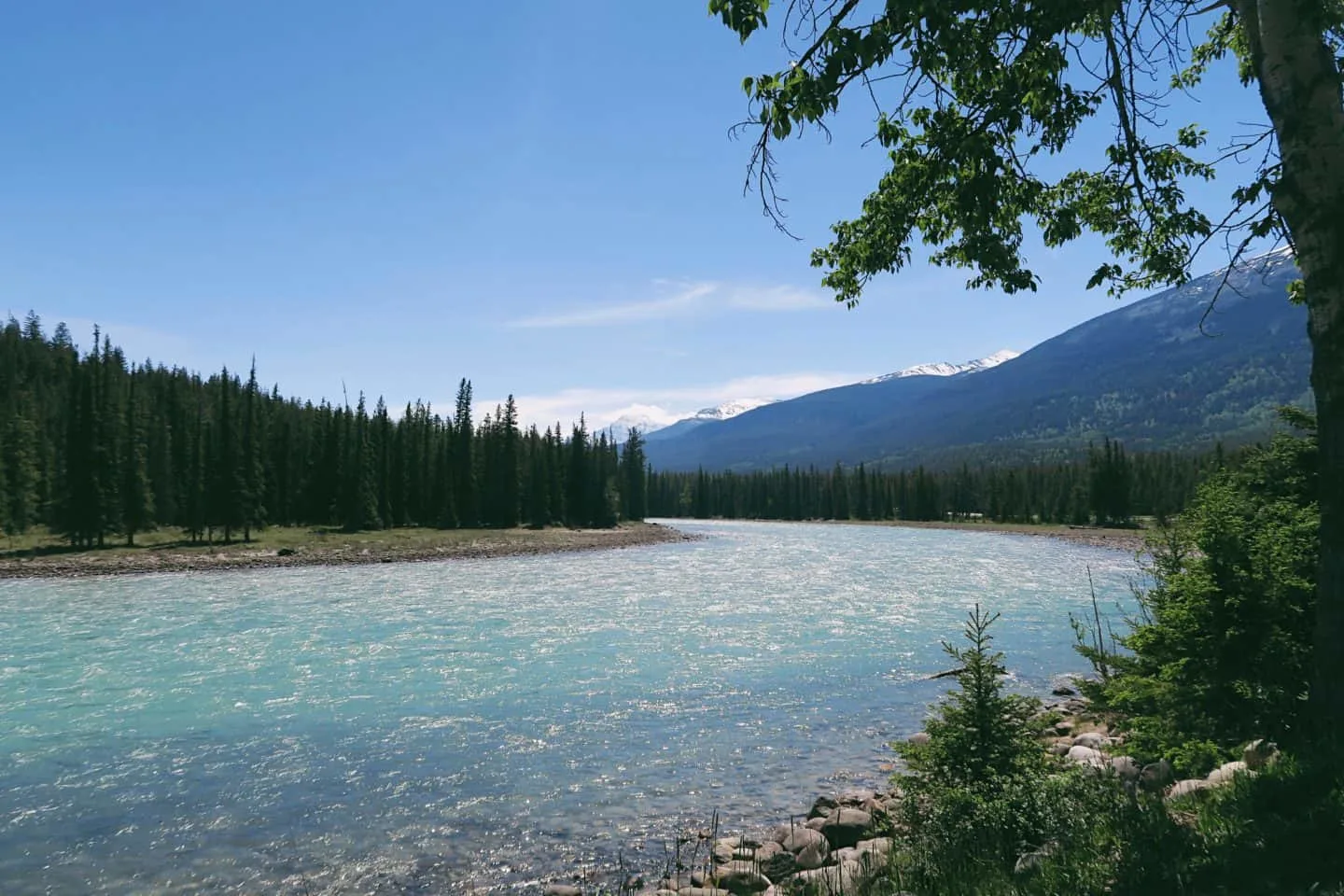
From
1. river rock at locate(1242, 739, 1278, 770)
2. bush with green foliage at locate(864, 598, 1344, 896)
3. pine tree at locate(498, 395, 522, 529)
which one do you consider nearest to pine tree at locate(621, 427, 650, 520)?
pine tree at locate(498, 395, 522, 529)

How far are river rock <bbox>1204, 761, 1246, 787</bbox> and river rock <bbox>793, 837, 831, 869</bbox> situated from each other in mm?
4408

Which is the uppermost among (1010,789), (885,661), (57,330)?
(57,330)

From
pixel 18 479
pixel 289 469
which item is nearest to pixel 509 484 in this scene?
pixel 289 469

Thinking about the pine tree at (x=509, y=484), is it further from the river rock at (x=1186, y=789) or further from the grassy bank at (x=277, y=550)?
the river rock at (x=1186, y=789)

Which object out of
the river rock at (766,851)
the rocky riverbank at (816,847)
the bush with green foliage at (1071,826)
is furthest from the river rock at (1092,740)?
the river rock at (766,851)

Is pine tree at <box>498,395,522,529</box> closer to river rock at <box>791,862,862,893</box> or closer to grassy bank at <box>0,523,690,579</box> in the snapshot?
grassy bank at <box>0,523,690,579</box>

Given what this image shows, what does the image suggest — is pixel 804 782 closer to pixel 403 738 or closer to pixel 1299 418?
pixel 403 738

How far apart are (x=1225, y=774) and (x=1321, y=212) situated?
5207mm

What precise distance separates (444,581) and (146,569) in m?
26.2

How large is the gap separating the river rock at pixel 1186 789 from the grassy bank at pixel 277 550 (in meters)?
64.2

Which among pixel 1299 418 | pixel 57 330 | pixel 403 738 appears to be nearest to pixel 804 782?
pixel 403 738

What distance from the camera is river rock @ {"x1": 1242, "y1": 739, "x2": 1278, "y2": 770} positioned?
274 inches

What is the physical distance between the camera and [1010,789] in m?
7.76

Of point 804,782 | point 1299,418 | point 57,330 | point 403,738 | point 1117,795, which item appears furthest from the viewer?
point 57,330
